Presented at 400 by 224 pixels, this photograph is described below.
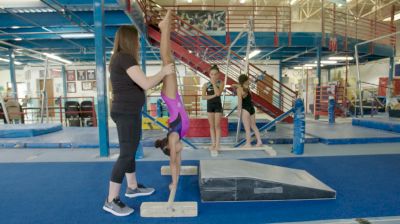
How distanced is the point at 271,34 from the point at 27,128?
8.52m

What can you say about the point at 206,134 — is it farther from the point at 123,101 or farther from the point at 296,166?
the point at 123,101

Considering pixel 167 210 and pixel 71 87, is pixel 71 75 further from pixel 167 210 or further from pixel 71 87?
pixel 167 210

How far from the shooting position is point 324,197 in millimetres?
2521

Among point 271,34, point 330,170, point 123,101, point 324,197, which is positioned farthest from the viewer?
point 271,34

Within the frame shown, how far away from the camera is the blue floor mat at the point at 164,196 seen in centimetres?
218

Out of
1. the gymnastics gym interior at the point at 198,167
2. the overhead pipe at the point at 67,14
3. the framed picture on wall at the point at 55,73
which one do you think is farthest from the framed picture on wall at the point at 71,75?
the overhead pipe at the point at 67,14

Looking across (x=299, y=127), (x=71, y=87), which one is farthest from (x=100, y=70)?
(x=71, y=87)

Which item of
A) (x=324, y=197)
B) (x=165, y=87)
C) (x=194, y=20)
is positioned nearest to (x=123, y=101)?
(x=165, y=87)

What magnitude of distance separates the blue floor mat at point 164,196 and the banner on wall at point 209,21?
6.81 meters

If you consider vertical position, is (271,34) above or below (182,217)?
above

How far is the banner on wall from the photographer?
9391 mm

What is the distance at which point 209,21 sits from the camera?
9.43 metres

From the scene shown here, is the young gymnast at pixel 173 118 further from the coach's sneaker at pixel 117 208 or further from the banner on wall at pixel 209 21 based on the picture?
the banner on wall at pixel 209 21

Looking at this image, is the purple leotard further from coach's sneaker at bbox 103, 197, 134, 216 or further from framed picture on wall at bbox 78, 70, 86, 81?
framed picture on wall at bbox 78, 70, 86, 81
